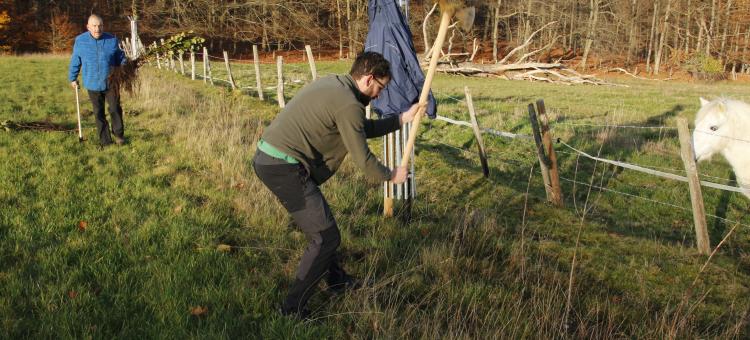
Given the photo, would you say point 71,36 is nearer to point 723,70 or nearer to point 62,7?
point 62,7

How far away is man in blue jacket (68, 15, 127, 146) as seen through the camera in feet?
26.8

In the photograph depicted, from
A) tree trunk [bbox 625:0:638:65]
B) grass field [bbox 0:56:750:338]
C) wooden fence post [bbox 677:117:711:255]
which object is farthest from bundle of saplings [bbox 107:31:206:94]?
tree trunk [bbox 625:0:638:65]

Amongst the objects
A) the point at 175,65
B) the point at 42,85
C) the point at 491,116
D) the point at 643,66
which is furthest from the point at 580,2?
the point at 42,85

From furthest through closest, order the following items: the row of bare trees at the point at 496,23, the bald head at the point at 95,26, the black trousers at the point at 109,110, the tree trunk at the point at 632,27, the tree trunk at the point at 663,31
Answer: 1. the tree trunk at the point at 632,27
2. the row of bare trees at the point at 496,23
3. the tree trunk at the point at 663,31
4. the black trousers at the point at 109,110
5. the bald head at the point at 95,26

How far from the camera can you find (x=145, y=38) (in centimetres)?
5038

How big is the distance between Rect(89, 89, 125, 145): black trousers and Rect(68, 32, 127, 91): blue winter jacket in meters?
0.15

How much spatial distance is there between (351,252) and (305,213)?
55.1 inches

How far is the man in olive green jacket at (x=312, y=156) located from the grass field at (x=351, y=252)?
42 centimetres

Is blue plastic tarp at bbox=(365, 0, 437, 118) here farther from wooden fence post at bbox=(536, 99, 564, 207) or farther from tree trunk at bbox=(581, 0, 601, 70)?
tree trunk at bbox=(581, 0, 601, 70)

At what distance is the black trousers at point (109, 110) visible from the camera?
8.47m

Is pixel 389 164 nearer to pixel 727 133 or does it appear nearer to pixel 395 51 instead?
pixel 395 51

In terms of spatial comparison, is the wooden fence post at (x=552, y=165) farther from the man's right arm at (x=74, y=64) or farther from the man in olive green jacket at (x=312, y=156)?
the man's right arm at (x=74, y=64)

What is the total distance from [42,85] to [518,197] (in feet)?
53.8

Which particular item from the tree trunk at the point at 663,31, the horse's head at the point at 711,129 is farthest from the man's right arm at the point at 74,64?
the tree trunk at the point at 663,31
